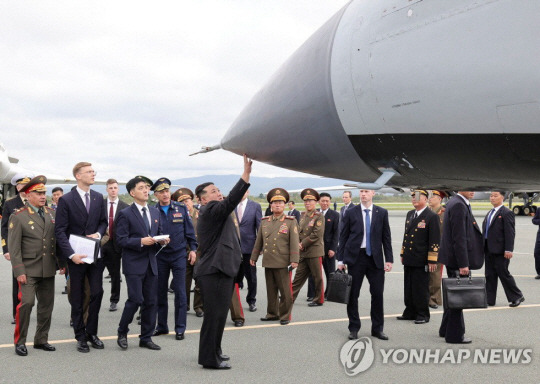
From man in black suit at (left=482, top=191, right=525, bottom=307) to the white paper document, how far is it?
4993 millimetres

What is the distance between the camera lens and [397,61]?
2.13 metres

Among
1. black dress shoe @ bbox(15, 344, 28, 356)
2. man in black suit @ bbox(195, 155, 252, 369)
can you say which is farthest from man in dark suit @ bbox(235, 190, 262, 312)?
black dress shoe @ bbox(15, 344, 28, 356)

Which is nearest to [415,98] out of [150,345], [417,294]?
[150,345]

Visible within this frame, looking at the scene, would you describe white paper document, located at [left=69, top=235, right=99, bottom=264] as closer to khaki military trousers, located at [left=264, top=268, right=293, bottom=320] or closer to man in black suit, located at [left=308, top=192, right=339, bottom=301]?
khaki military trousers, located at [left=264, top=268, right=293, bottom=320]

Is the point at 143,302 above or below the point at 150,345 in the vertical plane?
above

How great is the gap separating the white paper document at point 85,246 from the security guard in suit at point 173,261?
0.87m

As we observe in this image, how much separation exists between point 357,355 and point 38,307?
3031 mm

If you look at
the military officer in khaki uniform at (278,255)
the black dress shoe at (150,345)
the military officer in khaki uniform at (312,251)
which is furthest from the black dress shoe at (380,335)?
the black dress shoe at (150,345)

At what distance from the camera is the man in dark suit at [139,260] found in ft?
15.5

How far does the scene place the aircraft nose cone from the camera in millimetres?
2514

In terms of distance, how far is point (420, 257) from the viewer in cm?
595

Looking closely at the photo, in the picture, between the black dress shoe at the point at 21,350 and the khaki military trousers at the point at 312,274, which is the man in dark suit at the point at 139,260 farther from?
the khaki military trousers at the point at 312,274

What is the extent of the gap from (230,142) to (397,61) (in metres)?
1.46

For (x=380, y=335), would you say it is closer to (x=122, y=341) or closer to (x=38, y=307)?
(x=122, y=341)
